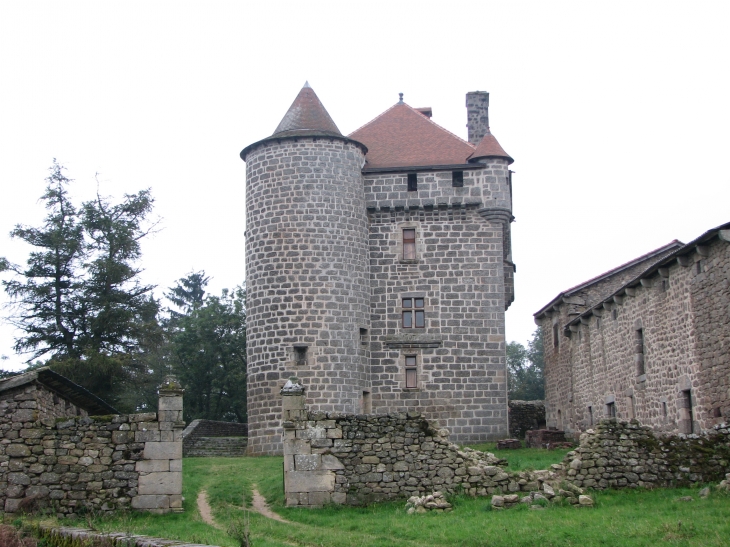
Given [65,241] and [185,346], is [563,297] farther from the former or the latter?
[185,346]

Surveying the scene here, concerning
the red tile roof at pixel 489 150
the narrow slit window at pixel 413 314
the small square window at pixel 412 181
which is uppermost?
the red tile roof at pixel 489 150

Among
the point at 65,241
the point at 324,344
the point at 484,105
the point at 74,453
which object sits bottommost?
the point at 74,453

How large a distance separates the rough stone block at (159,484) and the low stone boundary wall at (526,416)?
23.5 m

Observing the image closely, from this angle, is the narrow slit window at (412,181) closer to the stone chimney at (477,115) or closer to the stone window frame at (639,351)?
the stone chimney at (477,115)

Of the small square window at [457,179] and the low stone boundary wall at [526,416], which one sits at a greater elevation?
the small square window at [457,179]

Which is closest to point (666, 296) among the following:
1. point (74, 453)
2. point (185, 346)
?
point (74, 453)

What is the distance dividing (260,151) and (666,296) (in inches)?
634

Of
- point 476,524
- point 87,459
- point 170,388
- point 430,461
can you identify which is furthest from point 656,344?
point 87,459

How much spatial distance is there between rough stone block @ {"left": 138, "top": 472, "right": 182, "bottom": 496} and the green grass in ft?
23.2

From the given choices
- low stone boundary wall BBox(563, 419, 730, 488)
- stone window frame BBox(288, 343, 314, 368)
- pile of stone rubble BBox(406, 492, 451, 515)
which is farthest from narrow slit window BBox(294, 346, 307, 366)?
low stone boundary wall BBox(563, 419, 730, 488)

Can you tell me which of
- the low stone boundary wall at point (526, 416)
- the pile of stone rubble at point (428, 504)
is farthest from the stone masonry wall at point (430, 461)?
the low stone boundary wall at point (526, 416)

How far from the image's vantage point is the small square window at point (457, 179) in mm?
35250

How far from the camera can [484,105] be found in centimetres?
3912

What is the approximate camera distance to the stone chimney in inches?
1534
